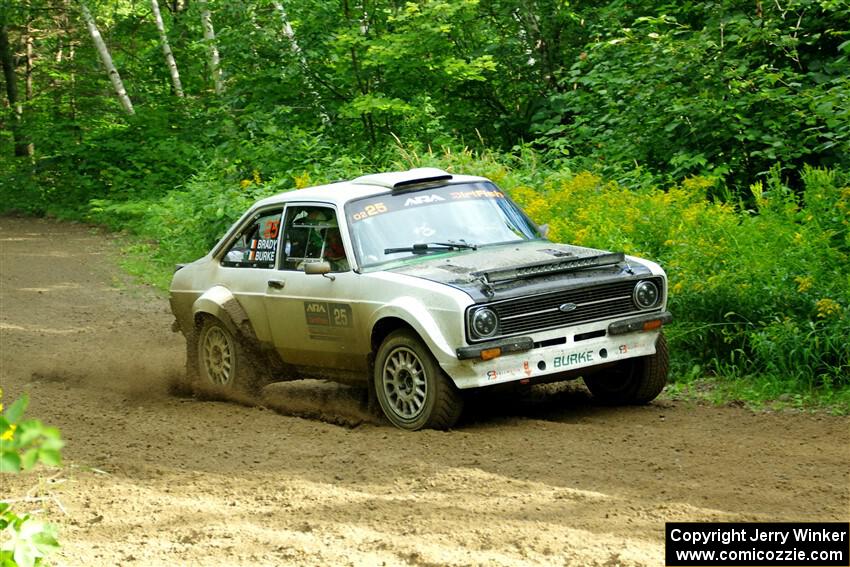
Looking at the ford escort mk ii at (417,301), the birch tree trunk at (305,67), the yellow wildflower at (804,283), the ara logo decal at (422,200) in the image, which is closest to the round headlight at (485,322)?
the ford escort mk ii at (417,301)

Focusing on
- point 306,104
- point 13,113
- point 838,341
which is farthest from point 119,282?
point 13,113

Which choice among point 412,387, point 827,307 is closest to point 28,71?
point 412,387

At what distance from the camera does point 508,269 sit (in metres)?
8.01

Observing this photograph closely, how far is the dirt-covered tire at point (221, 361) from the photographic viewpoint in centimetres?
991

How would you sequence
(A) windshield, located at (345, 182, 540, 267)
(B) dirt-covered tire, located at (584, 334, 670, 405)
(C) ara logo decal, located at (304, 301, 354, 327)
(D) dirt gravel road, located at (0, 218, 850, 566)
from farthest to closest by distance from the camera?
(A) windshield, located at (345, 182, 540, 267), (C) ara logo decal, located at (304, 301, 354, 327), (B) dirt-covered tire, located at (584, 334, 670, 405), (D) dirt gravel road, located at (0, 218, 850, 566)

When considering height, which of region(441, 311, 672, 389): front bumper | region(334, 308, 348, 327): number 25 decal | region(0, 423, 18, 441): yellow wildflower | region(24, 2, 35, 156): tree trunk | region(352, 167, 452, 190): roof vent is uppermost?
region(24, 2, 35, 156): tree trunk

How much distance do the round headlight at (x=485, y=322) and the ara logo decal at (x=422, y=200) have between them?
1.67 meters

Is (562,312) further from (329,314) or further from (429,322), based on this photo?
(329,314)

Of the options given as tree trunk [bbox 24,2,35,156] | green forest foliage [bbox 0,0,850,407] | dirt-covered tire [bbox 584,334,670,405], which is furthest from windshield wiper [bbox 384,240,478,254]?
tree trunk [bbox 24,2,35,156]

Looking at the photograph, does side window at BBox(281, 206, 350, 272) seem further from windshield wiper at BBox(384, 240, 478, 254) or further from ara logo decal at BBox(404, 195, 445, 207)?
ara logo decal at BBox(404, 195, 445, 207)

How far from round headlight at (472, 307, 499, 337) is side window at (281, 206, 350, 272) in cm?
148

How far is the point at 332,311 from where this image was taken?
29.2 ft

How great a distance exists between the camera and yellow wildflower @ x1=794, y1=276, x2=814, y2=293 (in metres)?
9.23

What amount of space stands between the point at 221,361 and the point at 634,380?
11.8 feet
